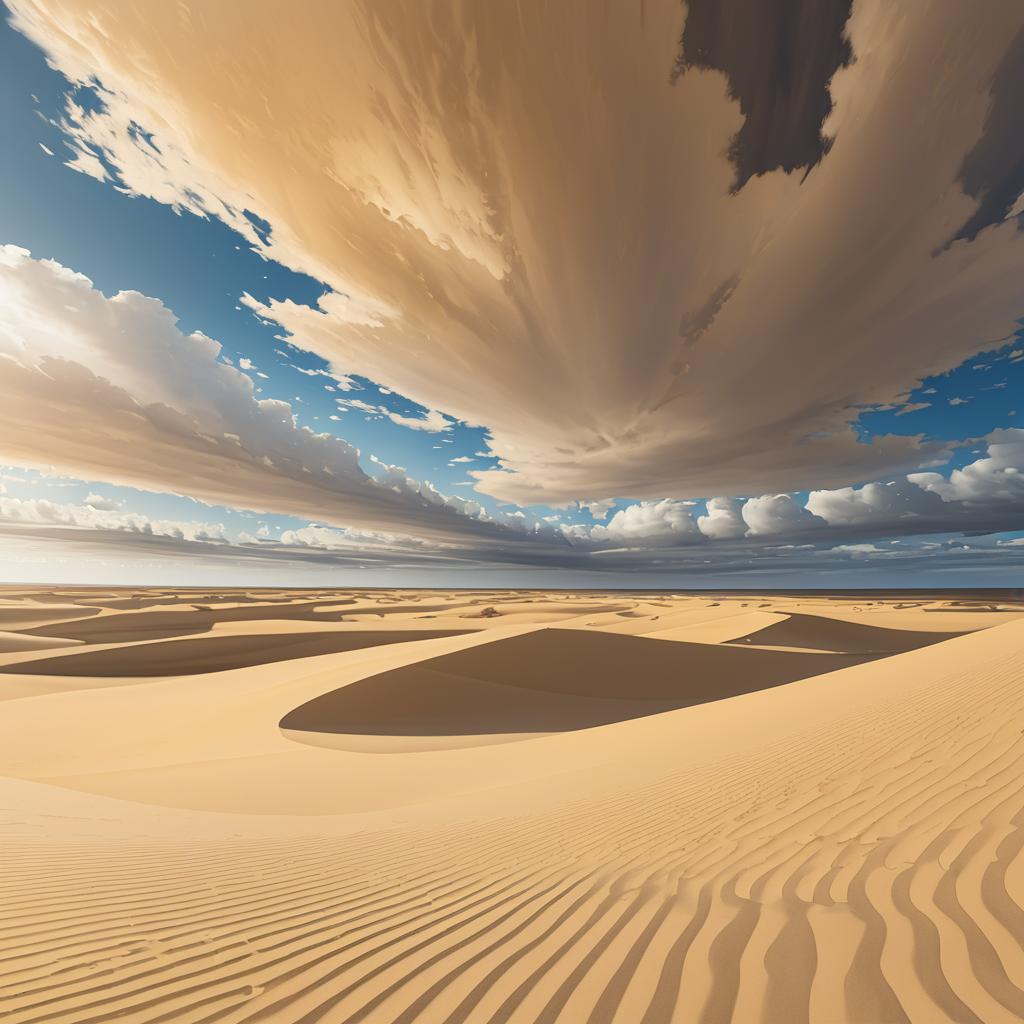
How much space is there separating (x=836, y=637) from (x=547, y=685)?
25.4 meters

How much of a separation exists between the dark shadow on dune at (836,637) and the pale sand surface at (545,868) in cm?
2028

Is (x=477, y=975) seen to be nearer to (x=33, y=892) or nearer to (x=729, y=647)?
(x=33, y=892)

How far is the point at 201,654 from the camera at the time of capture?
29.0 meters

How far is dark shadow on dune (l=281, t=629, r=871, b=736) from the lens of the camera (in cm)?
1402

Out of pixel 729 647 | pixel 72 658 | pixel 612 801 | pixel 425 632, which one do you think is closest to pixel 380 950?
pixel 612 801

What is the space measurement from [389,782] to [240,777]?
8.32 ft

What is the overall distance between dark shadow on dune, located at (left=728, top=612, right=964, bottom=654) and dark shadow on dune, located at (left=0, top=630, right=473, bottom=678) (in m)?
21.0

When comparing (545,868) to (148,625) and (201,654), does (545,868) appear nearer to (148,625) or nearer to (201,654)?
(201,654)

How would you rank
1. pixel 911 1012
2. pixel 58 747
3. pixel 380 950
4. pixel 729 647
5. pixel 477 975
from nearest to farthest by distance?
1. pixel 911 1012
2. pixel 477 975
3. pixel 380 950
4. pixel 58 747
5. pixel 729 647

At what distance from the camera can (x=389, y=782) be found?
28.4ft

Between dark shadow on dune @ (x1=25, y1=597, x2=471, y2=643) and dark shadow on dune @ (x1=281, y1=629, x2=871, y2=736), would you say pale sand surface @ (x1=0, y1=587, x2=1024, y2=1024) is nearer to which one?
dark shadow on dune @ (x1=281, y1=629, x2=871, y2=736)

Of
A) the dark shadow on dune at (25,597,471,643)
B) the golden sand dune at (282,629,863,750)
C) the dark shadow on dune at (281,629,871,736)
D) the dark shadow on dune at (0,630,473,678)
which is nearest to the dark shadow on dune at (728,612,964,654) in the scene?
the dark shadow on dune at (281,629,871,736)

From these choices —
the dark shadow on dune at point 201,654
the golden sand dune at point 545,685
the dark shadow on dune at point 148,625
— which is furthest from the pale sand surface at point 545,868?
the dark shadow on dune at point 148,625

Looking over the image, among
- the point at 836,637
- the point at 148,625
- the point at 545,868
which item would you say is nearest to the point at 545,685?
the point at 545,868
